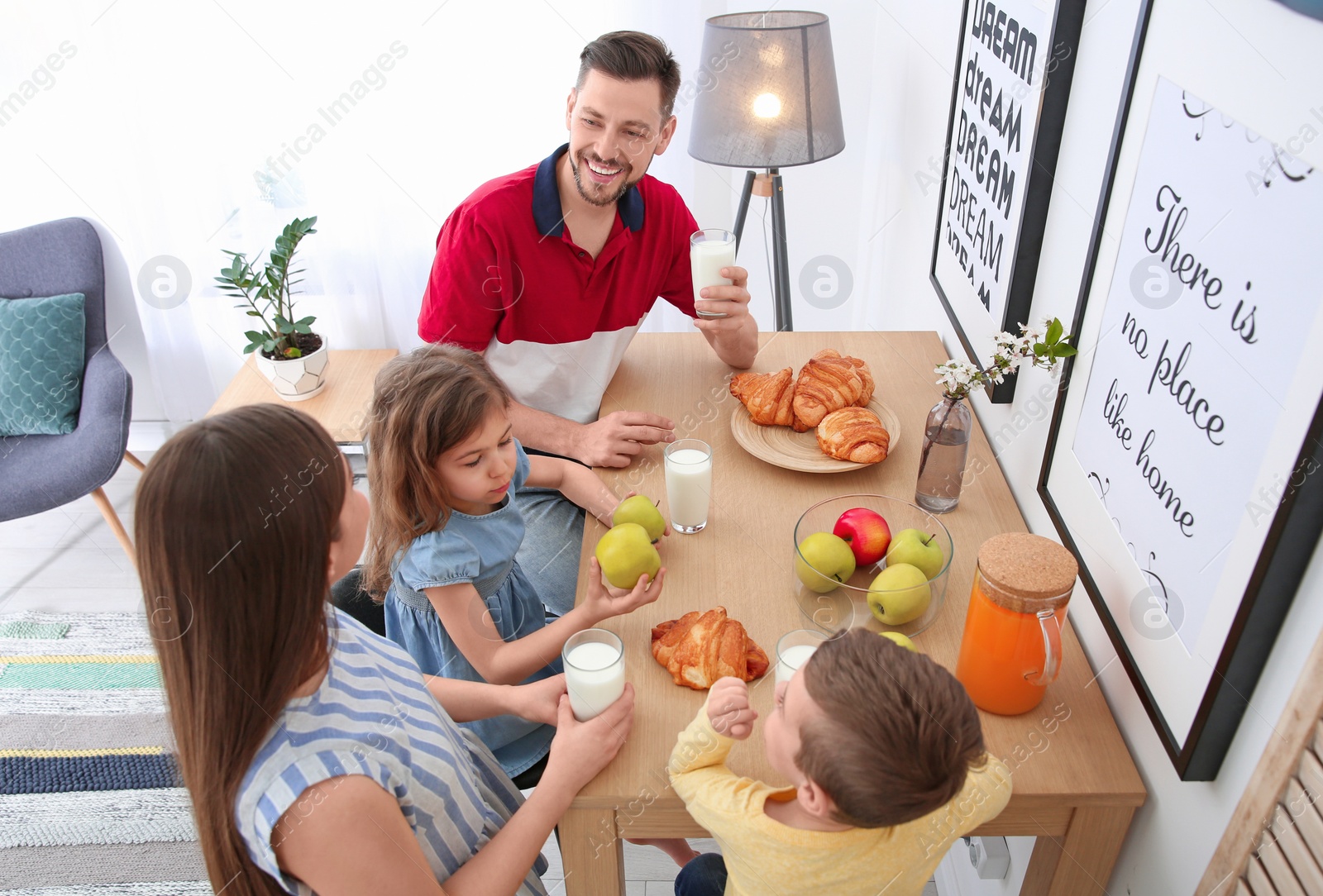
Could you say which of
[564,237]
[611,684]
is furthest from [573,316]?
[611,684]

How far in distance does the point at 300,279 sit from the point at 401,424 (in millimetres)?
1968

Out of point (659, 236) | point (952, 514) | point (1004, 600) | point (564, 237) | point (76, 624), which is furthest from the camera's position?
point (76, 624)

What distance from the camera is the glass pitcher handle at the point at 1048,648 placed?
1021mm

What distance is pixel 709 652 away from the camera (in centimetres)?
114

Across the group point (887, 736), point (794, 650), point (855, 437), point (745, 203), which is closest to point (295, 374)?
point (745, 203)

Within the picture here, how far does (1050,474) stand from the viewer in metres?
1.30

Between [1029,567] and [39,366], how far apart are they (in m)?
2.65

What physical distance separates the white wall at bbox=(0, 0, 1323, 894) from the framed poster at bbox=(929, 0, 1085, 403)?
1.03ft

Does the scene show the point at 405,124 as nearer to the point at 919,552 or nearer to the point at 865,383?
A: the point at 865,383

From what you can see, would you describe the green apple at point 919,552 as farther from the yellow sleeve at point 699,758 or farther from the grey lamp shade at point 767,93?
the grey lamp shade at point 767,93

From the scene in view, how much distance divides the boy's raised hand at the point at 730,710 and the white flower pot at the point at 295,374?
6.91 ft

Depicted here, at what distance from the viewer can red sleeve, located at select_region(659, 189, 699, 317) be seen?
2.02 meters

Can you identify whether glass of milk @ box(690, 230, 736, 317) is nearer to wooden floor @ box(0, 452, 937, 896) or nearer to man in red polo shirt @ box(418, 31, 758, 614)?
man in red polo shirt @ box(418, 31, 758, 614)

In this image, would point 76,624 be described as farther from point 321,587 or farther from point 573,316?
point 321,587
